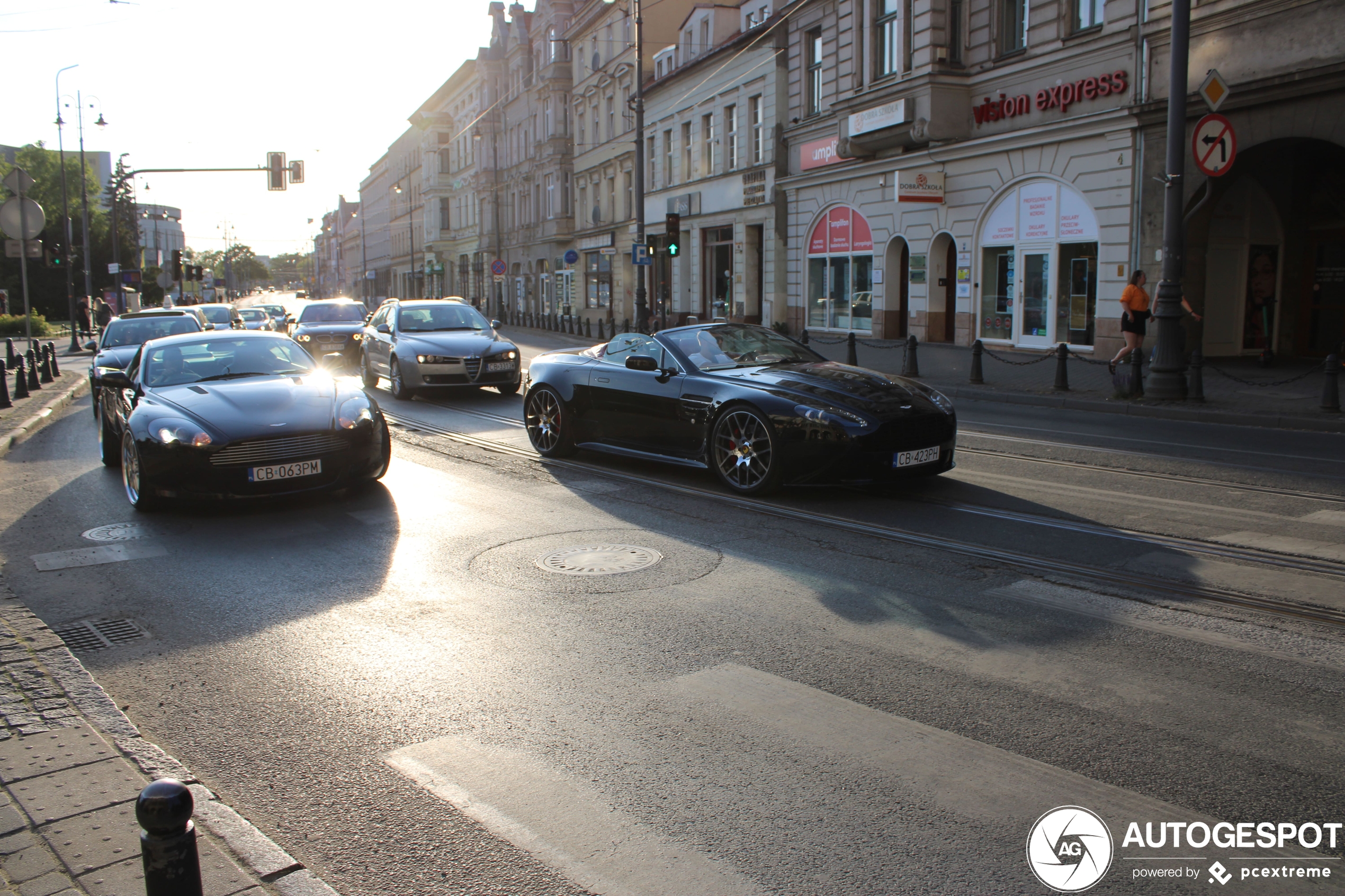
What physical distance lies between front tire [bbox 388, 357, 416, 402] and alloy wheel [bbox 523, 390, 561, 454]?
6.37 m

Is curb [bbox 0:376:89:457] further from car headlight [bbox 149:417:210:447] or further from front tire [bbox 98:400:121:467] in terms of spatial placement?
car headlight [bbox 149:417:210:447]

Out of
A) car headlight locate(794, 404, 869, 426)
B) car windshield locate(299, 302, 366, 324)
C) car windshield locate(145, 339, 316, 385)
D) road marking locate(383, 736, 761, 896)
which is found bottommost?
road marking locate(383, 736, 761, 896)

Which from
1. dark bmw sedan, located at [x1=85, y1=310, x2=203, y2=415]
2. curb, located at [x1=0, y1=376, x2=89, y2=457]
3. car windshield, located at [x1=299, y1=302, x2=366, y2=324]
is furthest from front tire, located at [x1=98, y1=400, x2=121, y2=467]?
car windshield, located at [x1=299, y1=302, x2=366, y2=324]

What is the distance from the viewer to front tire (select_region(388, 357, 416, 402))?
651 inches

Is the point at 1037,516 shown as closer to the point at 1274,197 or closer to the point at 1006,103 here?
the point at 1274,197

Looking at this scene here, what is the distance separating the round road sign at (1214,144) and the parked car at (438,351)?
10377 mm

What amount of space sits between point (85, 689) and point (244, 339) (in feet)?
20.4

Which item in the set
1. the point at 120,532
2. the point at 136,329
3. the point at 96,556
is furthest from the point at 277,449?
the point at 136,329

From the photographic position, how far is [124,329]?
1723cm

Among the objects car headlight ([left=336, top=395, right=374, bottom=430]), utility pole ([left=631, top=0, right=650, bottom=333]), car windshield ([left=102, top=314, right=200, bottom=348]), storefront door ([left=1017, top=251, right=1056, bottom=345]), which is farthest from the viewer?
utility pole ([left=631, top=0, right=650, bottom=333])

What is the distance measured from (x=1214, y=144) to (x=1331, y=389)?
148 inches

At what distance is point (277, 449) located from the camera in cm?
792

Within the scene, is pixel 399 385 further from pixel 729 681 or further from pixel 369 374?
pixel 729 681

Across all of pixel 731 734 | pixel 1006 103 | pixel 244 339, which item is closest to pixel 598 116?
pixel 1006 103
